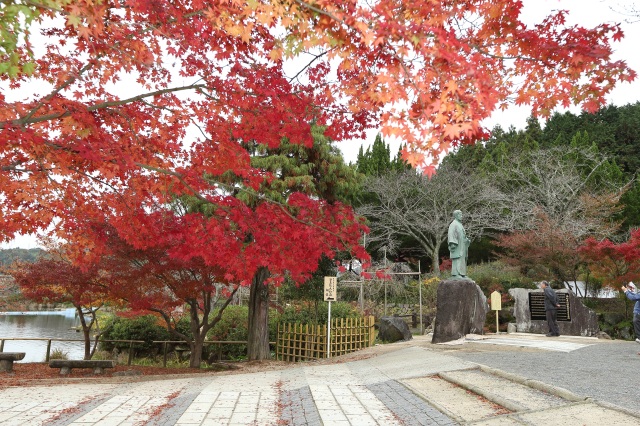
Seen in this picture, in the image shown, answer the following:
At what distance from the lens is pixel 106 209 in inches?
275

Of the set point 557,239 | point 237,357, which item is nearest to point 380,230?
point 557,239

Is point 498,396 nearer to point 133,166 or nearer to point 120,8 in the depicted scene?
point 133,166

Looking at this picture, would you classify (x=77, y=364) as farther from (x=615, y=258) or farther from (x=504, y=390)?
(x=615, y=258)

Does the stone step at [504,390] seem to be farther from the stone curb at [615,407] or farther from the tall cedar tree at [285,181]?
the tall cedar tree at [285,181]

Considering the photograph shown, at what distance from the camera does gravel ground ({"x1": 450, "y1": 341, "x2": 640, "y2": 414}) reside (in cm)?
507

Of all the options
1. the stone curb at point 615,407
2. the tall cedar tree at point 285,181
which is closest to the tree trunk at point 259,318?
the tall cedar tree at point 285,181

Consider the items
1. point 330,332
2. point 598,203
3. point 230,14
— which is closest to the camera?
point 230,14

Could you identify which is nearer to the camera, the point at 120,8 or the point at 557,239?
the point at 120,8

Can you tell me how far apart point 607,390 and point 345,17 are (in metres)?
4.89

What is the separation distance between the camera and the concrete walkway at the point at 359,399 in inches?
175

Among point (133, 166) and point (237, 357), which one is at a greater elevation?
point (133, 166)

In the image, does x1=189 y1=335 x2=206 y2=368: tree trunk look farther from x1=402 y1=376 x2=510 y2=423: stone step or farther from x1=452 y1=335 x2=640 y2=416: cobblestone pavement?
x1=402 y1=376 x2=510 y2=423: stone step

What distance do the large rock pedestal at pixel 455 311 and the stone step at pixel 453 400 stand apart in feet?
15.7

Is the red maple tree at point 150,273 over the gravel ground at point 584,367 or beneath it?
over
